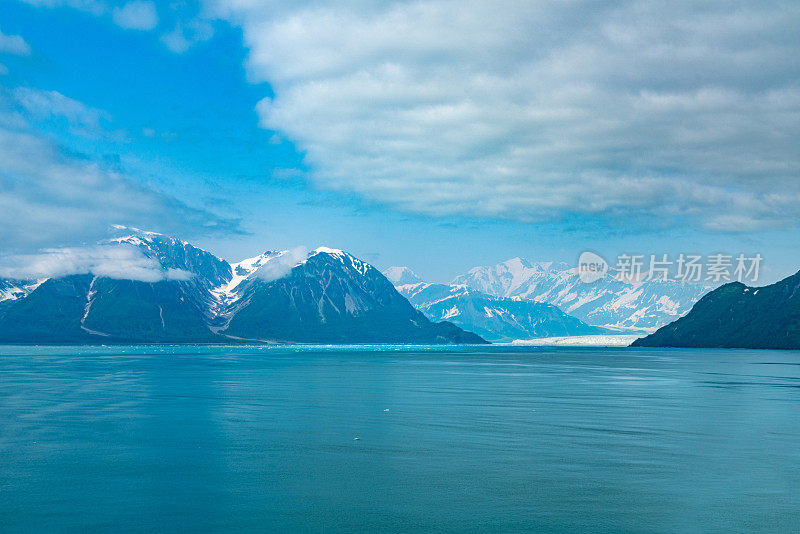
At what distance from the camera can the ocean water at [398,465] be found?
3155 cm

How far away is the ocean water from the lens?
31.5 metres

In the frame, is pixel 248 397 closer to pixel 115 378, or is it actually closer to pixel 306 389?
pixel 306 389

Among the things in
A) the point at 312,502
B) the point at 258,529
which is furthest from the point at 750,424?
the point at 258,529

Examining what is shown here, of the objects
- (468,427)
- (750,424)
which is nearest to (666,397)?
(750,424)

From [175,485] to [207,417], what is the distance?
30.9 m

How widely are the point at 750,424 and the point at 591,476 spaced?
32.3 metres

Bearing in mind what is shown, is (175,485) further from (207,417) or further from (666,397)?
(666,397)

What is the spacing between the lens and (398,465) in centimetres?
4372

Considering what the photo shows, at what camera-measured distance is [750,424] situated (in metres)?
64.2

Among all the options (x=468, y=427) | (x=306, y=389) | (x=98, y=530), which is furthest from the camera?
(x=306, y=389)

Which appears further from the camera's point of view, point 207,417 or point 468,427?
point 207,417

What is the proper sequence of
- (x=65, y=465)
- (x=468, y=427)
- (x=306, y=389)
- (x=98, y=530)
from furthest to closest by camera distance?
(x=306, y=389) < (x=468, y=427) < (x=65, y=465) < (x=98, y=530)

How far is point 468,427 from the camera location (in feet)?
199

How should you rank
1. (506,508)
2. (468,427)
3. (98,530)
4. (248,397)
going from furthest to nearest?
(248,397)
(468,427)
(506,508)
(98,530)
